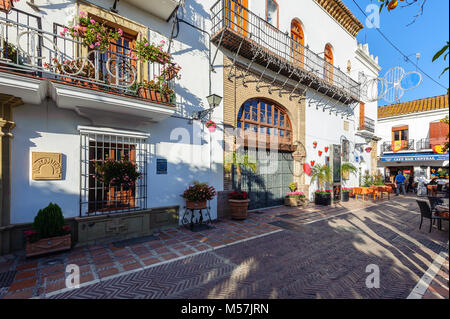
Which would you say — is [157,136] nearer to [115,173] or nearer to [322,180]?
[115,173]

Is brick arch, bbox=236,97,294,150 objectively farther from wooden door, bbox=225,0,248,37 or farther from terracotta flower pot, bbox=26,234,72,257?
terracotta flower pot, bbox=26,234,72,257

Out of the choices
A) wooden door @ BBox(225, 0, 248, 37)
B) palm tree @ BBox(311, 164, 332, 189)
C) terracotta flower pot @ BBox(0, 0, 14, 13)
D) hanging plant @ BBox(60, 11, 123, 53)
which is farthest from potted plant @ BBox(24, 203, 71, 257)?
palm tree @ BBox(311, 164, 332, 189)

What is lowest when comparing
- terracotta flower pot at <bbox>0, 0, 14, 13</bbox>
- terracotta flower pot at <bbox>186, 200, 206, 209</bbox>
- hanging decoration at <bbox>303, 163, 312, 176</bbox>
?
terracotta flower pot at <bbox>186, 200, 206, 209</bbox>

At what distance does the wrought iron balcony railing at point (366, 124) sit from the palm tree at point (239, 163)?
462 inches

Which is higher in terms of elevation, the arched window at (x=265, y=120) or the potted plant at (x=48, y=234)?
the arched window at (x=265, y=120)

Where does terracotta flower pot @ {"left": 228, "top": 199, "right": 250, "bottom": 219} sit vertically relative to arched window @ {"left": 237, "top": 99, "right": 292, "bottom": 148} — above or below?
below

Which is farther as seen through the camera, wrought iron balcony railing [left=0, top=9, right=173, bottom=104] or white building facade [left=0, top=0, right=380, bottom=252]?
white building facade [left=0, top=0, right=380, bottom=252]

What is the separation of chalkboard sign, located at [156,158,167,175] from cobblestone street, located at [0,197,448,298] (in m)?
1.82

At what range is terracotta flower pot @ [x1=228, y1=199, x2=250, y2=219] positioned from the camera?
23.3ft

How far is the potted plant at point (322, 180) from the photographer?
33.3 feet

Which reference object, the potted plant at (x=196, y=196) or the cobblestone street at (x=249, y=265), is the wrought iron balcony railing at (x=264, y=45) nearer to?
the potted plant at (x=196, y=196)

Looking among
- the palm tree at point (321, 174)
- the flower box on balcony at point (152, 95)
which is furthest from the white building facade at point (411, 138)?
the flower box on balcony at point (152, 95)

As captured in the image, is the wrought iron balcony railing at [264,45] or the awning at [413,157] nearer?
the wrought iron balcony railing at [264,45]

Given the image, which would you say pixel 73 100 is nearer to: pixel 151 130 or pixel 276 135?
pixel 151 130
